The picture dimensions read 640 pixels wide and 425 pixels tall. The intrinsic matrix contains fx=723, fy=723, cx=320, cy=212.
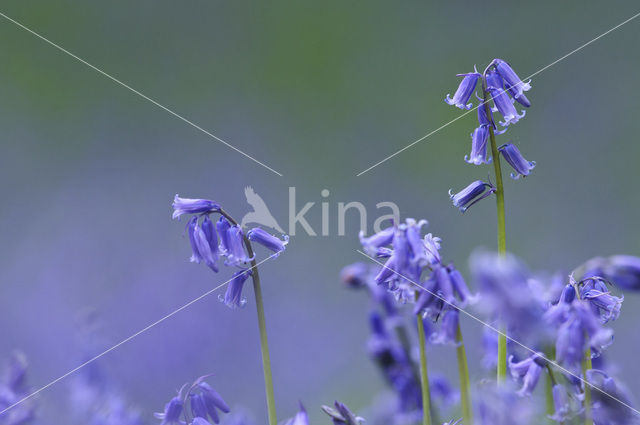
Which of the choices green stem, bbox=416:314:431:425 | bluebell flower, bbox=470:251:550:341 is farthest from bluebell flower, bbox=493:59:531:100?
bluebell flower, bbox=470:251:550:341

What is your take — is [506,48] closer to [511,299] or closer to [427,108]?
[427,108]

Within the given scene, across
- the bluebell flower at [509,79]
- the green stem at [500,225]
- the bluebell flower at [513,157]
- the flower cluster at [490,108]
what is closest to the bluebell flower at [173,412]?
the green stem at [500,225]

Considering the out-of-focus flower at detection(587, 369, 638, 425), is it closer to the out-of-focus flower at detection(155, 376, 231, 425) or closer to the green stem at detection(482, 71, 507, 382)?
the green stem at detection(482, 71, 507, 382)

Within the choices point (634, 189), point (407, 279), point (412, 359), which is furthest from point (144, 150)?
point (407, 279)

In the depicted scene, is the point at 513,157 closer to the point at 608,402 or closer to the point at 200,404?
the point at 608,402

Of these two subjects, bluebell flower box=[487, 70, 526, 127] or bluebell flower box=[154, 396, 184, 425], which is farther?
bluebell flower box=[487, 70, 526, 127]
